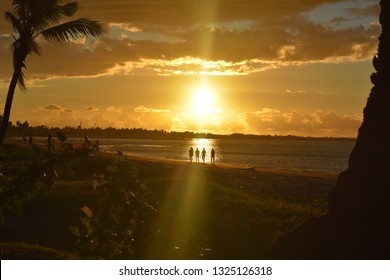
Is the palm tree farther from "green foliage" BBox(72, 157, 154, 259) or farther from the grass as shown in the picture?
"green foliage" BBox(72, 157, 154, 259)

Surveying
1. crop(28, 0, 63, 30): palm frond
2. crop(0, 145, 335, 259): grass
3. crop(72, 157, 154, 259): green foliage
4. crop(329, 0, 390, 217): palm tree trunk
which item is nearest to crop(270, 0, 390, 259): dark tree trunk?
crop(329, 0, 390, 217): palm tree trunk

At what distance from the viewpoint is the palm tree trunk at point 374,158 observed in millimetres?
7430

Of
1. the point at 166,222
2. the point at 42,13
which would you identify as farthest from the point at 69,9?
the point at 166,222

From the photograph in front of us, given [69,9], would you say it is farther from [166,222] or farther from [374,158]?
[166,222]

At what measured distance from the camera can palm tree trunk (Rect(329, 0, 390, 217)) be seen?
743cm

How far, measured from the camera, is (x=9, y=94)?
17.2 meters

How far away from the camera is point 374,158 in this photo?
24.7ft

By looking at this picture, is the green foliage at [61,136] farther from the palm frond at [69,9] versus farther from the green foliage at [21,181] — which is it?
the palm frond at [69,9]

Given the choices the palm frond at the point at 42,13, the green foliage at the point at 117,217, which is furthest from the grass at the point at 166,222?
the palm frond at the point at 42,13

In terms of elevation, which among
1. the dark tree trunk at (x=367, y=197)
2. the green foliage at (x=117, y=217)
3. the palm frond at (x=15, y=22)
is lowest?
the green foliage at (x=117, y=217)

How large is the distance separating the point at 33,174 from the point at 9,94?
44.2 feet

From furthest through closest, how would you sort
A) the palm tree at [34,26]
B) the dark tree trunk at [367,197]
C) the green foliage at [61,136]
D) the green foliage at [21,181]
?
the palm tree at [34,26] < the dark tree trunk at [367,197] < the green foliage at [21,181] < the green foliage at [61,136]
